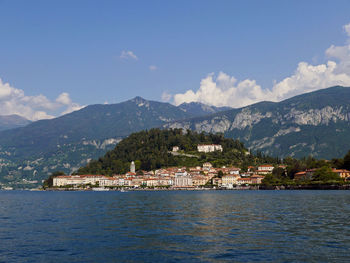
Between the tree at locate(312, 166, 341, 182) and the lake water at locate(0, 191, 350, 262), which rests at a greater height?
the tree at locate(312, 166, 341, 182)

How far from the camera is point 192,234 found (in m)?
40.4

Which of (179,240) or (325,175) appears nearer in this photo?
(179,240)

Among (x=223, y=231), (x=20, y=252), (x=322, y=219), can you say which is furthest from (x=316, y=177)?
(x=20, y=252)

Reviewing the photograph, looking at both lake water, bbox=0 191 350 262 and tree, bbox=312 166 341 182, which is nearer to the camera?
lake water, bbox=0 191 350 262

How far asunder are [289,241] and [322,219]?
17406mm

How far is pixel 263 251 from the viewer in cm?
3175

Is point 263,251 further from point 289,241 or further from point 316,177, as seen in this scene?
point 316,177

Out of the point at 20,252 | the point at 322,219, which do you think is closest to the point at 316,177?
the point at 322,219

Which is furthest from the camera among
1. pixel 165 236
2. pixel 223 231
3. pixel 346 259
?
pixel 223 231

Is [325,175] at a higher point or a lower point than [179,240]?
higher

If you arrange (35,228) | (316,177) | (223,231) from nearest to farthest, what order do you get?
(223,231) < (35,228) < (316,177)

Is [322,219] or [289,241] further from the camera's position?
[322,219]

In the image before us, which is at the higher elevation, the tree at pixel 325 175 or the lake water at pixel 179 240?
the tree at pixel 325 175

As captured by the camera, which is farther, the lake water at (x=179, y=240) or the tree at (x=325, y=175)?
the tree at (x=325, y=175)
